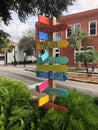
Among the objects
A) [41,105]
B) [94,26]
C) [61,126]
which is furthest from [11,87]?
[94,26]

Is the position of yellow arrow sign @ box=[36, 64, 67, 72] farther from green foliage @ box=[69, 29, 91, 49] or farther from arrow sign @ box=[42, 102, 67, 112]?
green foliage @ box=[69, 29, 91, 49]

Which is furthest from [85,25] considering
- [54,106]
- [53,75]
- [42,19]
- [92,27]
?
[54,106]

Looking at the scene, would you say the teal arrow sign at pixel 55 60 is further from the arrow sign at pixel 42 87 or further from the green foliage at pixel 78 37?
the green foliage at pixel 78 37

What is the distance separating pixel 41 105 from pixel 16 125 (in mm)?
882

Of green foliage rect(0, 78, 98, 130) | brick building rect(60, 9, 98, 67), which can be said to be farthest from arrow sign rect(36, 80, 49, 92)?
brick building rect(60, 9, 98, 67)

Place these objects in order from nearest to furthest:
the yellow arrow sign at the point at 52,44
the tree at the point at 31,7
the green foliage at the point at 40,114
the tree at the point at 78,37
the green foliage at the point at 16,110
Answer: the green foliage at the point at 40,114, the green foliage at the point at 16,110, the yellow arrow sign at the point at 52,44, the tree at the point at 31,7, the tree at the point at 78,37

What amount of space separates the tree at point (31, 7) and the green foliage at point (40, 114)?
24.3 feet

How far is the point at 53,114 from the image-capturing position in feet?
15.7

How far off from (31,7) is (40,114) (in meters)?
8.61

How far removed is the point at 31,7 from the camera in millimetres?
12859

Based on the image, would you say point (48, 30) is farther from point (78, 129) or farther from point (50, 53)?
point (78, 129)

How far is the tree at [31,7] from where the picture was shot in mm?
12305

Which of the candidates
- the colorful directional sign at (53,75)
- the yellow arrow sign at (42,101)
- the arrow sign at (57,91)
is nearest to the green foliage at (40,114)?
the yellow arrow sign at (42,101)

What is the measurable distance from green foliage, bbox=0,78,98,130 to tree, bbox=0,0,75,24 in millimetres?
7395
